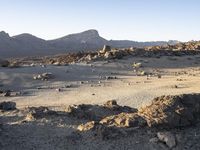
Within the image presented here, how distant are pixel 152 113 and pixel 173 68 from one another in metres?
28.0

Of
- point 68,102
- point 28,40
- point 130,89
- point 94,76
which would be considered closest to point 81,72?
point 94,76

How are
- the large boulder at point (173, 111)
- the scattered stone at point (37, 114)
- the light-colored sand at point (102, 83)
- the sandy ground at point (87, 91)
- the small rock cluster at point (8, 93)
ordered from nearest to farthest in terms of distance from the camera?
the sandy ground at point (87, 91) < the large boulder at point (173, 111) < the scattered stone at point (37, 114) < the light-colored sand at point (102, 83) < the small rock cluster at point (8, 93)

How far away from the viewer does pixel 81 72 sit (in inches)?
1340

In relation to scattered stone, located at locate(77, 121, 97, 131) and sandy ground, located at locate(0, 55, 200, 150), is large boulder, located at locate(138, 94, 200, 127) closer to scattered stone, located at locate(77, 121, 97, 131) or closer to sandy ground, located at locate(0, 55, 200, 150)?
sandy ground, located at locate(0, 55, 200, 150)

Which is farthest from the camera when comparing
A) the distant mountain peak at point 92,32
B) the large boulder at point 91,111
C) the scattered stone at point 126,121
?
the distant mountain peak at point 92,32

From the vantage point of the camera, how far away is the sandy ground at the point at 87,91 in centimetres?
1109

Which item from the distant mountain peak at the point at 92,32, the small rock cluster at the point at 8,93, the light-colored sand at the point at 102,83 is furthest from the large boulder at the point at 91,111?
the distant mountain peak at the point at 92,32

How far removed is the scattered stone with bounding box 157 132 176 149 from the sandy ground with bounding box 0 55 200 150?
140mm

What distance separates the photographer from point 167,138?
1088 cm

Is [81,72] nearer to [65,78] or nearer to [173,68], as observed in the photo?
[65,78]

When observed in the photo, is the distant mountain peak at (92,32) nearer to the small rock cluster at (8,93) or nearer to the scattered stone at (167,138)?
the small rock cluster at (8,93)

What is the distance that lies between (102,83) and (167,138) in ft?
63.0

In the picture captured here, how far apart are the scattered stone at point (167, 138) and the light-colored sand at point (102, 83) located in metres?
11.0

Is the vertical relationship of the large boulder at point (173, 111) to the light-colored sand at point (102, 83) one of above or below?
above
